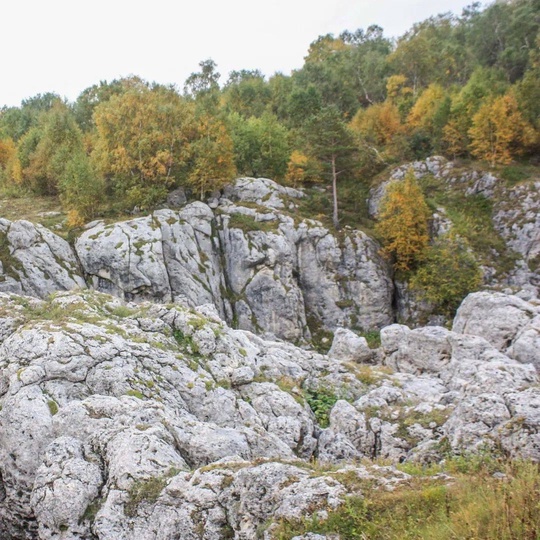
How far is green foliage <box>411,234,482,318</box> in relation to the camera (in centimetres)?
4062

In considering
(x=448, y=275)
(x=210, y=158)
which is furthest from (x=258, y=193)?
(x=448, y=275)

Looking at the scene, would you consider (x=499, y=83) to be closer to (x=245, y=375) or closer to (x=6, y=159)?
(x=245, y=375)

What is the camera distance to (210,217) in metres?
44.5

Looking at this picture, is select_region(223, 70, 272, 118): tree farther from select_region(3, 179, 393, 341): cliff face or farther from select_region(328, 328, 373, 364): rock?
select_region(328, 328, 373, 364): rock

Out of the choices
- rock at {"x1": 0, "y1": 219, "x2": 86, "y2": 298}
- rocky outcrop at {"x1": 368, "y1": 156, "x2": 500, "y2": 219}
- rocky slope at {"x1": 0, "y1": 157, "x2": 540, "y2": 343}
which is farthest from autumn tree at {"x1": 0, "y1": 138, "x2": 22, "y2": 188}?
rocky outcrop at {"x1": 368, "y1": 156, "x2": 500, "y2": 219}

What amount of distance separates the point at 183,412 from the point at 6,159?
61224 millimetres

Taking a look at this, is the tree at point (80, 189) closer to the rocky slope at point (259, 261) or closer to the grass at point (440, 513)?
the rocky slope at point (259, 261)

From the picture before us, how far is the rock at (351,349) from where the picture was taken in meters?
27.5

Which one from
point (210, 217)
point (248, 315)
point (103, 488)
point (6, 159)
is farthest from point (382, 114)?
point (103, 488)

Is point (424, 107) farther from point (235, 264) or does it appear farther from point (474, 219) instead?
point (235, 264)

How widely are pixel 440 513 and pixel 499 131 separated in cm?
5875

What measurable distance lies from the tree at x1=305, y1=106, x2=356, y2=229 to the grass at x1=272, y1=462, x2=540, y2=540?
42407 millimetres

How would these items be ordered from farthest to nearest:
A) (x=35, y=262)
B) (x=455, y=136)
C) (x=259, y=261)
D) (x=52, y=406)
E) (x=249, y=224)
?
1. (x=455, y=136)
2. (x=249, y=224)
3. (x=259, y=261)
4. (x=35, y=262)
5. (x=52, y=406)

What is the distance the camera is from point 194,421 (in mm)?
12164
